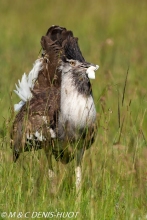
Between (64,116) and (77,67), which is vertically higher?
(77,67)

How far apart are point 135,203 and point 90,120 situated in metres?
0.85

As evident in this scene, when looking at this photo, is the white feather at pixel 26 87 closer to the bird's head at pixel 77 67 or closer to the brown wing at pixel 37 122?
the brown wing at pixel 37 122

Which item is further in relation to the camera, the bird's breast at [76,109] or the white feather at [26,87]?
the white feather at [26,87]

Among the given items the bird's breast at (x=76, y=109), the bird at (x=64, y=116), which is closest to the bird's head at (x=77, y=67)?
the bird at (x=64, y=116)

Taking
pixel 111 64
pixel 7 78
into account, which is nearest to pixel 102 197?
pixel 7 78

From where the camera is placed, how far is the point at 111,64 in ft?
36.6

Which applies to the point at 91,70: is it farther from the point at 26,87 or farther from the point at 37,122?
the point at 26,87

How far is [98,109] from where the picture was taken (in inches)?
317

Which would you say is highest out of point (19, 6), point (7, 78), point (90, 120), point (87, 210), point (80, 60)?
point (19, 6)

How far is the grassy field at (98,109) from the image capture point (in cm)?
495

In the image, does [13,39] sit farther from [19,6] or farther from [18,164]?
[18,164]

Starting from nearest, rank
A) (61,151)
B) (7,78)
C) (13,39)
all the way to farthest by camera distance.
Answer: (61,151)
(7,78)
(13,39)

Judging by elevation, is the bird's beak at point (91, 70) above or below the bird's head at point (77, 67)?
below

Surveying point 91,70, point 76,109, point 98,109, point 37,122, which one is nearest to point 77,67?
point 91,70
